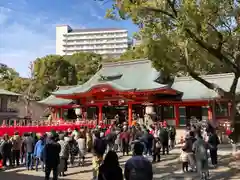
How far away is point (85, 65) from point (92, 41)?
9359cm

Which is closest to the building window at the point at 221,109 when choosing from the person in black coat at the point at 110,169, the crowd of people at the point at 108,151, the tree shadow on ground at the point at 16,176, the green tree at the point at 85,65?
the crowd of people at the point at 108,151

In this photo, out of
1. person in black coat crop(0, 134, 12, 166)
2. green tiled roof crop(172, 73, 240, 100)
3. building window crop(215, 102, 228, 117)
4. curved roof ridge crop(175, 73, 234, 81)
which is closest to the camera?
person in black coat crop(0, 134, 12, 166)

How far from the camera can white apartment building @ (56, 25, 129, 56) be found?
474 feet

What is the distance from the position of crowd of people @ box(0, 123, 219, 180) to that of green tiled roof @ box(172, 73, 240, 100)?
8.11 m

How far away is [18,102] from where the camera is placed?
41344 mm

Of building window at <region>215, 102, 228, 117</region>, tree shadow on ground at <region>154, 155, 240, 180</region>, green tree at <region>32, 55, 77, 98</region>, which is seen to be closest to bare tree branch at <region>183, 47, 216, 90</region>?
tree shadow on ground at <region>154, 155, 240, 180</region>

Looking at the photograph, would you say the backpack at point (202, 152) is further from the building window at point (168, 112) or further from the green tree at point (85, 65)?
the green tree at point (85, 65)

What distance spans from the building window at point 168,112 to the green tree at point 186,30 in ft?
48.2

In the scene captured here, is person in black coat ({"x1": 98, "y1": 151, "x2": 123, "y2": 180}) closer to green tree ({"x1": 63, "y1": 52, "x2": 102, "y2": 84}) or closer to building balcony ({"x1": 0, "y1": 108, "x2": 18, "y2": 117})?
building balcony ({"x1": 0, "y1": 108, "x2": 18, "y2": 117})

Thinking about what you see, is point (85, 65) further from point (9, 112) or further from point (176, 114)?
point (176, 114)

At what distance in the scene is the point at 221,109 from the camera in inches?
946

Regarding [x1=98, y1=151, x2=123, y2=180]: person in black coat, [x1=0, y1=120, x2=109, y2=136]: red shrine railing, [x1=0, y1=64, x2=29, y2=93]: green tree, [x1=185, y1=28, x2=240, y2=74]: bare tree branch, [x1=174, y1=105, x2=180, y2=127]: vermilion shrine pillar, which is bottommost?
[x1=98, y1=151, x2=123, y2=180]: person in black coat

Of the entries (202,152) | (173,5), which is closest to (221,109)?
(202,152)

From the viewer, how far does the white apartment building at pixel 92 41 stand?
474 ft
